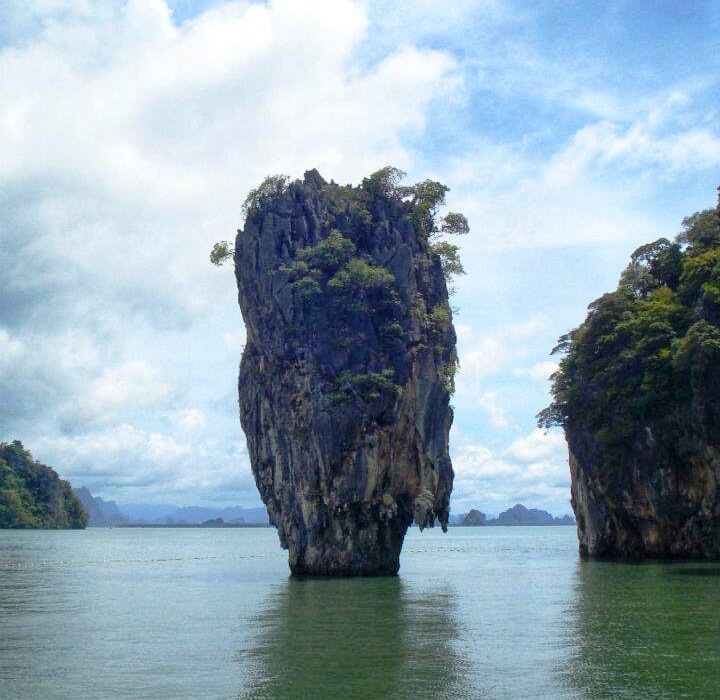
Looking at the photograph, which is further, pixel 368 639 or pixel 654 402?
pixel 654 402

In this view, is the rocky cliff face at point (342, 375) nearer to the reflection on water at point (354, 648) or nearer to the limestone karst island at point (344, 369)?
the limestone karst island at point (344, 369)

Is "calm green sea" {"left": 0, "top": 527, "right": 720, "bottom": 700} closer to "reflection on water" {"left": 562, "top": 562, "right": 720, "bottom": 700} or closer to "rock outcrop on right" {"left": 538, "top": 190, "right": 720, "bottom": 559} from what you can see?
"reflection on water" {"left": 562, "top": 562, "right": 720, "bottom": 700}

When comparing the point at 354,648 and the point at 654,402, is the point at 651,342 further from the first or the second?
the point at 354,648

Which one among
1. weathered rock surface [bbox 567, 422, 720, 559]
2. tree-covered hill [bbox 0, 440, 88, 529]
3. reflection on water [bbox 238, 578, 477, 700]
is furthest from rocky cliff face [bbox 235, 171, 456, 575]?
tree-covered hill [bbox 0, 440, 88, 529]

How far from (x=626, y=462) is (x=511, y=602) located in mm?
20830

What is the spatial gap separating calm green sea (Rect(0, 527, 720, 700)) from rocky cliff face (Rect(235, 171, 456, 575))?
285 centimetres

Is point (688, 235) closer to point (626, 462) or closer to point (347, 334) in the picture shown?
point (626, 462)

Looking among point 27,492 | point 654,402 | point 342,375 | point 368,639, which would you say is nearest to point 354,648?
point 368,639

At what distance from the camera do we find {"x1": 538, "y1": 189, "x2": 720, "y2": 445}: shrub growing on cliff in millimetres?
43062

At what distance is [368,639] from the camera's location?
21891mm

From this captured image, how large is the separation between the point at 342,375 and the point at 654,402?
1783 cm

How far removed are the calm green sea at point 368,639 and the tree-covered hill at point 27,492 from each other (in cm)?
10984

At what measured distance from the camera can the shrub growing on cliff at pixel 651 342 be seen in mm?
43062

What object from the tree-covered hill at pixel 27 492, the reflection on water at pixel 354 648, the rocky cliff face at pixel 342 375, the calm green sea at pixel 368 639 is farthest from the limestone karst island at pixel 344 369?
the tree-covered hill at pixel 27 492
